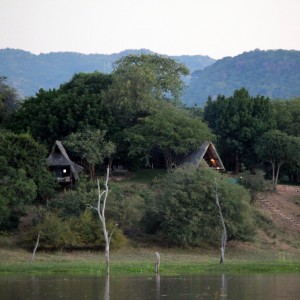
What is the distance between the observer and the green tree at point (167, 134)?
7462cm

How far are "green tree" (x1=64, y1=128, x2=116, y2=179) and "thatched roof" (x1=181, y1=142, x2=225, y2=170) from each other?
22.7ft

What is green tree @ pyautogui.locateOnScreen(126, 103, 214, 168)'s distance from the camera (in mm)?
74625

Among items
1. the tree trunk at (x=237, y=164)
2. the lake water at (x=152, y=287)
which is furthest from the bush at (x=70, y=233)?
the tree trunk at (x=237, y=164)

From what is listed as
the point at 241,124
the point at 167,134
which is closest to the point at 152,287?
the point at 167,134

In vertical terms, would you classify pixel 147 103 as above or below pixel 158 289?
above

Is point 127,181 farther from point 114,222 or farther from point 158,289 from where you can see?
point 158,289

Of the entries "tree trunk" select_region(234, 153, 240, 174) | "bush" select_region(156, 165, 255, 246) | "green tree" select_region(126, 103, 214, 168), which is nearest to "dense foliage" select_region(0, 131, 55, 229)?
"bush" select_region(156, 165, 255, 246)

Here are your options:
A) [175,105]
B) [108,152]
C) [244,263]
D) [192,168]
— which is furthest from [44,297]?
[175,105]

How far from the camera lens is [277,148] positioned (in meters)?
77.4

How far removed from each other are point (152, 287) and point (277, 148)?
124ft

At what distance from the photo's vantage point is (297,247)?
65938mm

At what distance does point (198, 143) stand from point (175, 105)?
39.6ft

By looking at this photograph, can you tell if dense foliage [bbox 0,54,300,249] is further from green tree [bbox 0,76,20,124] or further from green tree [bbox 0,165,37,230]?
green tree [bbox 0,76,20,124]

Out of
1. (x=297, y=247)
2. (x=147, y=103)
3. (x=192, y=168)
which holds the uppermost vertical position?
(x=147, y=103)
